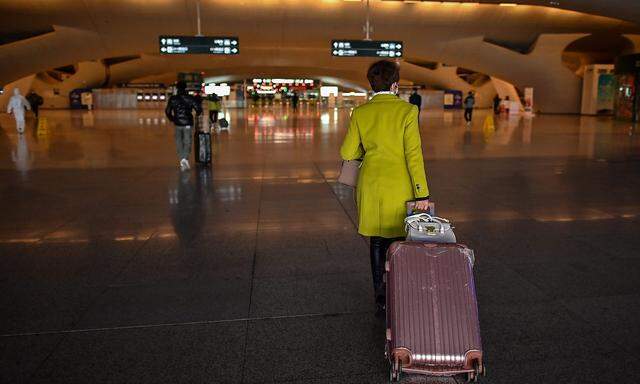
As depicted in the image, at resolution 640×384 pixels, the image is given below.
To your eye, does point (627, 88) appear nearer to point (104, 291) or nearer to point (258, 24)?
point (258, 24)

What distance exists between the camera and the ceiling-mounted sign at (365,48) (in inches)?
943

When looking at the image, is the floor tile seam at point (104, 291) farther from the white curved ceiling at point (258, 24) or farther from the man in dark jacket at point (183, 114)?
the white curved ceiling at point (258, 24)

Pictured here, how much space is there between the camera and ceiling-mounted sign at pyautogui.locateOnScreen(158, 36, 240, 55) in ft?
74.4

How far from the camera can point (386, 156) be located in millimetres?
3367

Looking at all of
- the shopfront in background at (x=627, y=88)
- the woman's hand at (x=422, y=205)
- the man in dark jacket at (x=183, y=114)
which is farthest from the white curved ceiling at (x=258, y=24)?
the woman's hand at (x=422, y=205)

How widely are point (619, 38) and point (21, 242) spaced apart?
1568 inches

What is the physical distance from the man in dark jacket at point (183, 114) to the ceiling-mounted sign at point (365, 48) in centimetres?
1432

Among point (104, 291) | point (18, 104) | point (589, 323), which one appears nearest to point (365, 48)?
point (18, 104)

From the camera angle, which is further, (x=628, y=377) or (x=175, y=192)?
(x=175, y=192)

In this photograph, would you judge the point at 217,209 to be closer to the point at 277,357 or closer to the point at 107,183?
the point at 107,183

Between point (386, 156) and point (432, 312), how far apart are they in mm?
1039

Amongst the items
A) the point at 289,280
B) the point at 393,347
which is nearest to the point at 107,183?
the point at 289,280

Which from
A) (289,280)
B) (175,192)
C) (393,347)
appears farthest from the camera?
(175,192)

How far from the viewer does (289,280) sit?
4418mm
